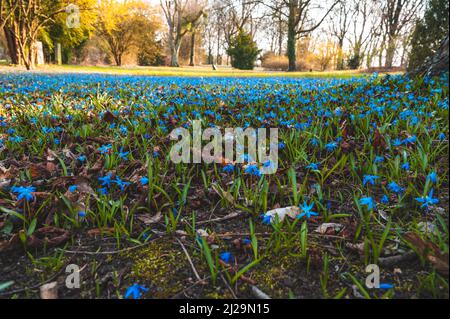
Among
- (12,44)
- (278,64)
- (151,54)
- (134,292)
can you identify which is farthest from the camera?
(151,54)

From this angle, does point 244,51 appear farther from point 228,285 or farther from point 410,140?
point 228,285

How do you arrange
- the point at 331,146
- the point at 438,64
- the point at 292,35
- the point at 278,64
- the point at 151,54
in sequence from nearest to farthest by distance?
the point at 331,146 → the point at 438,64 → the point at 292,35 → the point at 278,64 → the point at 151,54

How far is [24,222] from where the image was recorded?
164cm

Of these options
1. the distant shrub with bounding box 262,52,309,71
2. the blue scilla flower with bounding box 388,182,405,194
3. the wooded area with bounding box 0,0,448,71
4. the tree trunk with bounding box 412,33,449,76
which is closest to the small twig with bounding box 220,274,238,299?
the blue scilla flower with bounding box 388,182,405,194

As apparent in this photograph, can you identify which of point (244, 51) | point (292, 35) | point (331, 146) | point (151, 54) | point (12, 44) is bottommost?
point (331, 146)

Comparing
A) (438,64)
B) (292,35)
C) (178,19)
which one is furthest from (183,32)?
(438,64)

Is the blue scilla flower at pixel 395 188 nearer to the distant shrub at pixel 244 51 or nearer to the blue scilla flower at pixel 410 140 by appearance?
the blue scilla flower at pixel 410 140

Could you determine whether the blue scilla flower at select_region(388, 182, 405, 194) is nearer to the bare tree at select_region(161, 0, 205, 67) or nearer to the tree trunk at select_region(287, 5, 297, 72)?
the tree trunk at select_region(287, 5, 297, 72)

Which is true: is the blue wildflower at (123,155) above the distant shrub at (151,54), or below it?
below

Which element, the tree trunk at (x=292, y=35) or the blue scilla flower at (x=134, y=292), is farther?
the tree trunk at (x=292, y=35)

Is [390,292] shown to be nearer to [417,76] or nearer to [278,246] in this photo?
[278,246]

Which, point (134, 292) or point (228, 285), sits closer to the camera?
point (134, 292)

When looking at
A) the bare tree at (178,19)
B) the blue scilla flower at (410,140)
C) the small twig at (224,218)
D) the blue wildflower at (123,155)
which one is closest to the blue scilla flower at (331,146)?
the blue scilla flower at (410,140)

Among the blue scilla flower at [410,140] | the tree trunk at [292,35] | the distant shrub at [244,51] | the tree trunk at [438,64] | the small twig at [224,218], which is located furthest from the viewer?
the distant shrub at [244,51]
